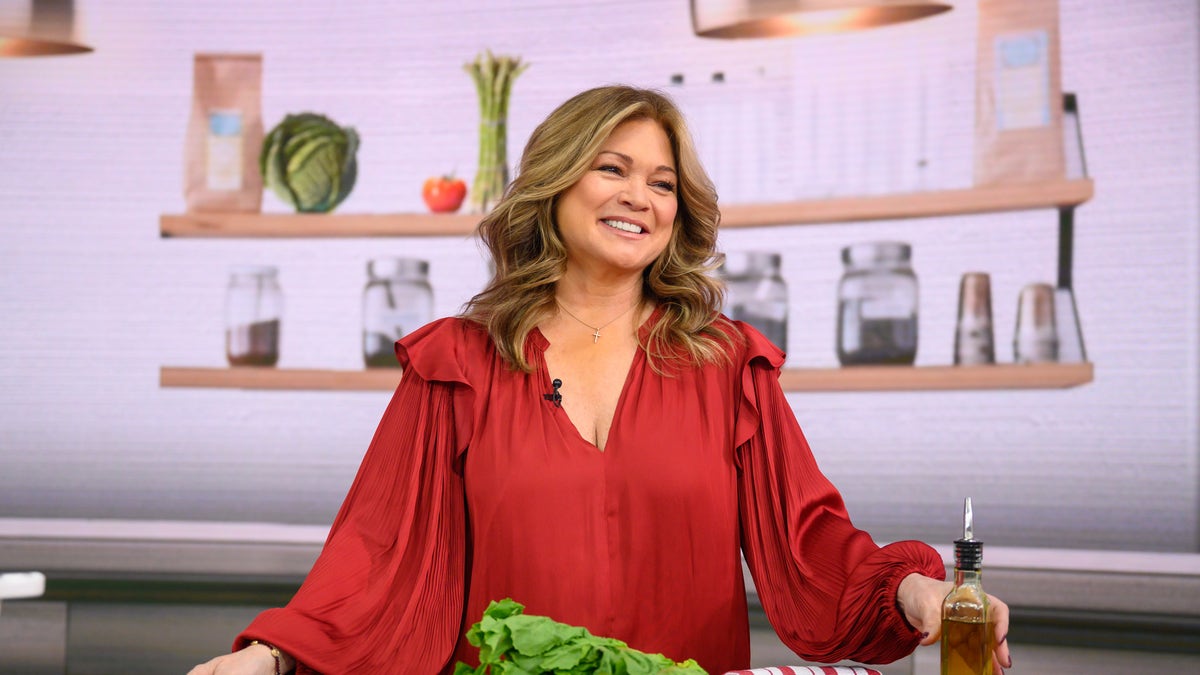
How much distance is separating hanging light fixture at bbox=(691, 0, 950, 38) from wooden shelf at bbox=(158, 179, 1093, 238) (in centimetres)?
42

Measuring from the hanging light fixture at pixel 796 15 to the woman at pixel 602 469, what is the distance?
1152 millimetres

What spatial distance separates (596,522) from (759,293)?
1.31 metres

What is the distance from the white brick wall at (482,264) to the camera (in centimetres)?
275

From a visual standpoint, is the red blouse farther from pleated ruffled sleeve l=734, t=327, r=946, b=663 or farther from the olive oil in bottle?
the olive oil in bottle

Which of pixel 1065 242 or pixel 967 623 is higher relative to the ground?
pixel 1065 242

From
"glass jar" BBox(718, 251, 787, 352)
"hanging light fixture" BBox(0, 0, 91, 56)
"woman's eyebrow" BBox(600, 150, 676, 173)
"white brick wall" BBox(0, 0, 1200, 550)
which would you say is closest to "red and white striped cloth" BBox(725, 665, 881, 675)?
"woman's eyebrow" BBox(600, 150, 676, 173)

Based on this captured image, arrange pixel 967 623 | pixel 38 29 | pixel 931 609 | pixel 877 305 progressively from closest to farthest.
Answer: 1. pixel 967 623
2. pixel 931 609
3. pixel 877 305
4. pixel 38 29

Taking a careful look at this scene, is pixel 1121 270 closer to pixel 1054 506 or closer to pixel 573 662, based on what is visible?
pixel 1054 506

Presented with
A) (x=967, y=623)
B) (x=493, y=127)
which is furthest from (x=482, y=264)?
(x=967, y=623)

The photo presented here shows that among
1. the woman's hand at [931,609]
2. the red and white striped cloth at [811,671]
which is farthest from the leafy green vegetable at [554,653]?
the woman's hand at [931,609]

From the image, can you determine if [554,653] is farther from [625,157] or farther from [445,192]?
[445,192]

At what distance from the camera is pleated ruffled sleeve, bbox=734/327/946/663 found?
170 cm

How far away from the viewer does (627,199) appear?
6.32ft

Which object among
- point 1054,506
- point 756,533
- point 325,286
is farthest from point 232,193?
point 1054,506
